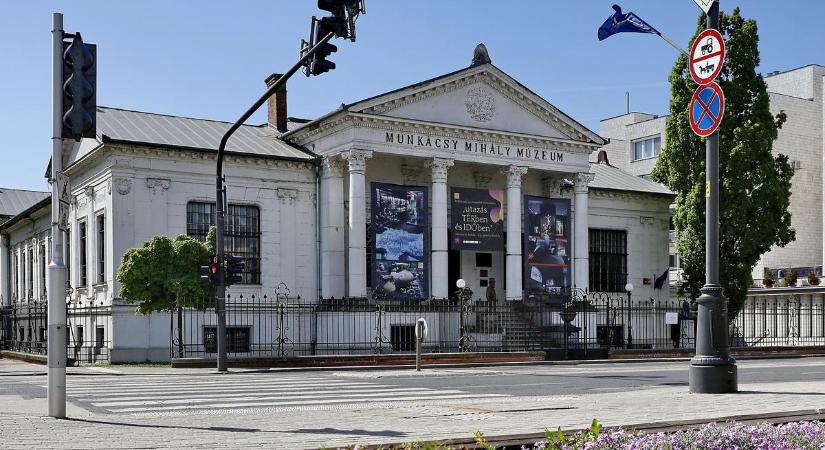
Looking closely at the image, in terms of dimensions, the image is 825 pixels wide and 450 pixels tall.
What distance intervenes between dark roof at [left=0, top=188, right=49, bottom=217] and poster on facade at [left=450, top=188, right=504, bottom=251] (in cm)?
4055

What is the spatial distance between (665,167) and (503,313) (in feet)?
44.3

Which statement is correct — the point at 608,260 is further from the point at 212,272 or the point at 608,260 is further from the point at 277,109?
the point at 212,272

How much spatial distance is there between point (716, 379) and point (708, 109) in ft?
14.5

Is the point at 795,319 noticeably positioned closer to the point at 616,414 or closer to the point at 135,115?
the point at 135,115

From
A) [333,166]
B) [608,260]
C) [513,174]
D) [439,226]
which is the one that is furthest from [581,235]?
[333,166]

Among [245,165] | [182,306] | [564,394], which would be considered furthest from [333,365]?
[564,394]

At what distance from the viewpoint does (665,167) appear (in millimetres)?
47250

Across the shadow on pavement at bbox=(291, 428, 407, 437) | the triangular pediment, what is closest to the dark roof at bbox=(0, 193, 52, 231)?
the triangular pediment

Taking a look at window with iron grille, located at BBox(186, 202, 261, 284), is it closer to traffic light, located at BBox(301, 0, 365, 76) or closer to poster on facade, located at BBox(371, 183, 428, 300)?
poster on facade, located at BBox(371, 183, 428, 300)

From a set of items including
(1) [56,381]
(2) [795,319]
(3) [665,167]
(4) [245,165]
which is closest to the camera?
(1) [56,381]

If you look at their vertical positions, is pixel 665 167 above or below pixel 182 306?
above

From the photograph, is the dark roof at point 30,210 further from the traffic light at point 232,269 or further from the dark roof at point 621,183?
the dark roof at point 621,183

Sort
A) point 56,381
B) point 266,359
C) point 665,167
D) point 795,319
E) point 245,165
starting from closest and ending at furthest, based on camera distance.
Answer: point 56,381 < point 266,359 < point 245,165 < point 665,167 < point 795,319

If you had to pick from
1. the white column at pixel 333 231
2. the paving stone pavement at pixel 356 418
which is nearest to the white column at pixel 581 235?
the white column at pixel 333 231
